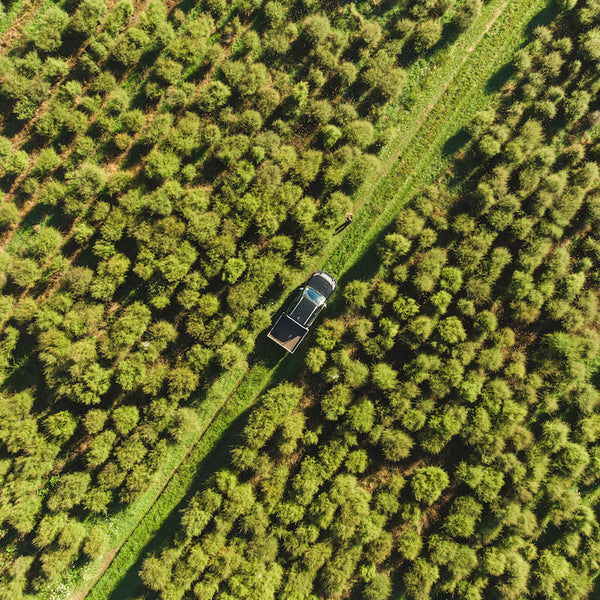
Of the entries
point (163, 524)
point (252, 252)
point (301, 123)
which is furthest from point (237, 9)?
point (163, 524)

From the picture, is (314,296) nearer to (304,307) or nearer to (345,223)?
(304,307)

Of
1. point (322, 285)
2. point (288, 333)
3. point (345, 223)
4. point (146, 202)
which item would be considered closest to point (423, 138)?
point (345, 223)

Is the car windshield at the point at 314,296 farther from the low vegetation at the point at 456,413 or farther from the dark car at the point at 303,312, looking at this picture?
the low vegetation at the point at 456,413

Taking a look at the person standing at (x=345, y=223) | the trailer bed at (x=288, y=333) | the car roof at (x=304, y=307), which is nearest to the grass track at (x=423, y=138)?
the person standing at (x=345, y=223)

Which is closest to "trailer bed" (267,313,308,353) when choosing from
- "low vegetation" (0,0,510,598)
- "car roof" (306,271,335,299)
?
"low vegetation" (0,0,510,598)

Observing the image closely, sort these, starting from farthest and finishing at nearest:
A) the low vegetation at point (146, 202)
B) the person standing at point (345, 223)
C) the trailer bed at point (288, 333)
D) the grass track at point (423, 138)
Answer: the person standing at point (345, 223) → the grass track at point (423, 138) → the trailer bed at point (288, 333) → the low vegetation at point (146, 202)

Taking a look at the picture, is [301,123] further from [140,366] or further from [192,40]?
[140,366]
